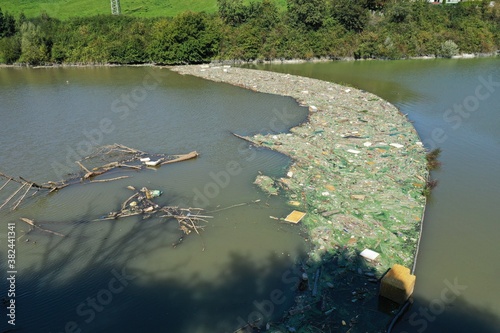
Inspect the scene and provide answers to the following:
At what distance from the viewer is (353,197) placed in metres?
7.60

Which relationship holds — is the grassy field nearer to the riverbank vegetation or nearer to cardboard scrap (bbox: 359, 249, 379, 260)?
the riverbank vegetation

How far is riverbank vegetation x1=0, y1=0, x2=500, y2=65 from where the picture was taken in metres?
26.2

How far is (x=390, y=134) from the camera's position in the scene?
1100 centimetres

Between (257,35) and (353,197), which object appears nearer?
(353,197)

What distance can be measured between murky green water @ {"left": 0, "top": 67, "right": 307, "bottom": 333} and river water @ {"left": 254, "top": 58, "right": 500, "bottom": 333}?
2.21 metres

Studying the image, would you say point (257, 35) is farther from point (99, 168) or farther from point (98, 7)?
point (99, 168)

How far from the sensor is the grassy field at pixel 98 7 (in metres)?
33.7

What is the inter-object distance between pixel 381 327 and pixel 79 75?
23.5 meters

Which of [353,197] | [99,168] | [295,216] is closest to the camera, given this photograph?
[295,216]

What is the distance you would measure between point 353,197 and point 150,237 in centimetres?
422

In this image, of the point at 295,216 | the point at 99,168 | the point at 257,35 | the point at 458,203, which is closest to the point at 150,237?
the point at 295,216

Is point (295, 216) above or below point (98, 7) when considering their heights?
below

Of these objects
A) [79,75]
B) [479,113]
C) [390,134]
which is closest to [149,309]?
[390,134]

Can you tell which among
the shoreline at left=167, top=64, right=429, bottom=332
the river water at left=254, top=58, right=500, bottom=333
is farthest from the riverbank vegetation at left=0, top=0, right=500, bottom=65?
the shoreline at left=167, top=64, right=429, bottom=332
